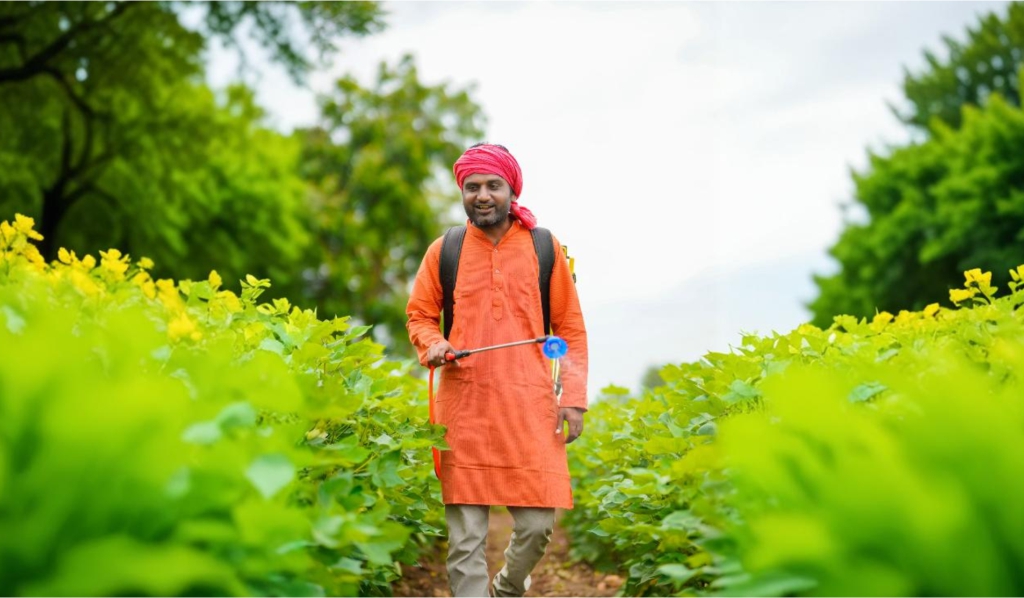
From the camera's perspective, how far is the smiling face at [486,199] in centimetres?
434

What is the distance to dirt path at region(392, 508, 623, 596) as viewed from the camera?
602cm

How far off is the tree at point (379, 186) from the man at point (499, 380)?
24555 millimetres

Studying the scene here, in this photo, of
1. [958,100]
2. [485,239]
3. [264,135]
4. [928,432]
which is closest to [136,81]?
[264,135]

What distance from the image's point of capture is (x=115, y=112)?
18.1 m

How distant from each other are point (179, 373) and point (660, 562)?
2.04m

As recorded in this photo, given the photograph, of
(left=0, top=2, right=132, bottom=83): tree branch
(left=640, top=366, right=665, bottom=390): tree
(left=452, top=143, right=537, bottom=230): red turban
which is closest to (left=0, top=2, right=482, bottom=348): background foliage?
(left=0, top=2, right=132, bottom=83): tree branch

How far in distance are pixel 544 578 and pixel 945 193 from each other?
2956 centimetres

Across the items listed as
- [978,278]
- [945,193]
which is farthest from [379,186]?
[978,278]

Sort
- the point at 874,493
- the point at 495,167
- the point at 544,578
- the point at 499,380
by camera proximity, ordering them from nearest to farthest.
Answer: the point at 874,493
the point at 499,380
the point at 495,167
the point at 544,578

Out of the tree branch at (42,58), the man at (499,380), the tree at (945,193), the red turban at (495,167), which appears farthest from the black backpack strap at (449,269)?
the tree at (945,193)

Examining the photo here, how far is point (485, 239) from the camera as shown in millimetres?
4453

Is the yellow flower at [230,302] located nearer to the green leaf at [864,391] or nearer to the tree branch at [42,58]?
the green leaf at [864,391]

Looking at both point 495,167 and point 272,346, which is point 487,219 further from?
point 272,346

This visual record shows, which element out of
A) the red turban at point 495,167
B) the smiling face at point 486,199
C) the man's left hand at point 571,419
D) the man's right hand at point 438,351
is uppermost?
the red turban at point 495,167
